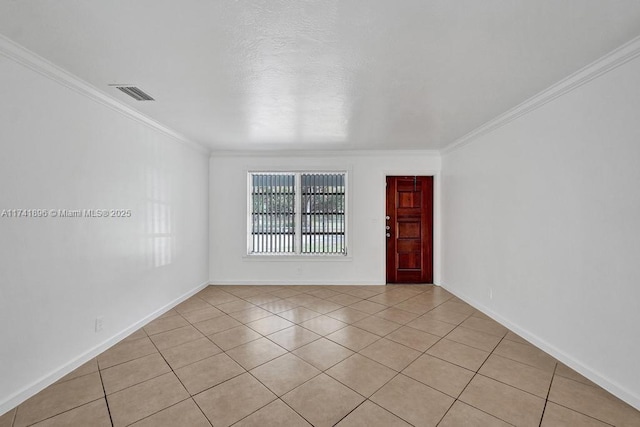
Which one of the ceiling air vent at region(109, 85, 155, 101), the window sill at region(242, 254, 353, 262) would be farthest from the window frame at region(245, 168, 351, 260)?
the ceiling air vent at region(109, 85, 155, 101)

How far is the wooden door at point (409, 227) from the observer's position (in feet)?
16.9

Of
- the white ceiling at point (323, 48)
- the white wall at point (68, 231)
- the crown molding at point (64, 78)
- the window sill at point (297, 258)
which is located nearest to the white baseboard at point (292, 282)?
the window sill at point (297, 258)

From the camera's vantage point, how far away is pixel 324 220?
17.0 ft

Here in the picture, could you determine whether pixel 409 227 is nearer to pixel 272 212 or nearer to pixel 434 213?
pixel 434 213

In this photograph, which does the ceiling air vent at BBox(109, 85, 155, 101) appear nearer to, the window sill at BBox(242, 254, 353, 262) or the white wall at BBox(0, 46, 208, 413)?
the white wall at BBox(0, 46, 208, 413)

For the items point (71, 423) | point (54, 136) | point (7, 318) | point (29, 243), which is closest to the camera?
point (71, 423)

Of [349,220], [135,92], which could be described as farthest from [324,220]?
[135,92]

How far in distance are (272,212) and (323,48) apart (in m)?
3.63

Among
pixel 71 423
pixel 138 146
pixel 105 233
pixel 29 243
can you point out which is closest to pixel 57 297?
pixel 29 243

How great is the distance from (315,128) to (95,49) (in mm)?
2316

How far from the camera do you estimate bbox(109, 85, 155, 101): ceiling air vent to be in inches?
96.6

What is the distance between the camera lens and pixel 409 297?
14.2 feet

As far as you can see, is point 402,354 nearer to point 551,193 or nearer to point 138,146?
point 551,193

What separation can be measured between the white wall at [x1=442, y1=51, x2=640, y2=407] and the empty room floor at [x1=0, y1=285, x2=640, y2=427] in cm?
28
